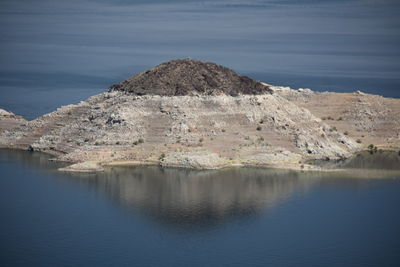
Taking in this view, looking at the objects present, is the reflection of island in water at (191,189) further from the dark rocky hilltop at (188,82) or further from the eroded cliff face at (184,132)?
the dark rocky hilltop at (188,82)

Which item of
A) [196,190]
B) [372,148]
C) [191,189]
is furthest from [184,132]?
[372,148]

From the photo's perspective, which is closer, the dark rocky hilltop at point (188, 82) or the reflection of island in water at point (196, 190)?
the reflection of island in water at point (196, 190)

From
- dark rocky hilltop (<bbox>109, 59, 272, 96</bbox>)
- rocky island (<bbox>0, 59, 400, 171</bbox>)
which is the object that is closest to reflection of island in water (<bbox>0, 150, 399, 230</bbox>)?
rocky island (<bbox>0, 59, 400, 171</bbox>)

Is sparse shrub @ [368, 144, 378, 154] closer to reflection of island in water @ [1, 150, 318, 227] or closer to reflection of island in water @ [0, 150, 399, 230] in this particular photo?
reflection of island in water @ [0, 150, 399, 230]

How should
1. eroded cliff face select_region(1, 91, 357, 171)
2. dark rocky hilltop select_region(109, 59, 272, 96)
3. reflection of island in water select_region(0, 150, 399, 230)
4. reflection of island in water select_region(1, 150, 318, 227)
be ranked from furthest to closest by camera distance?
dark rocky hilltop select_region(109, 59, 272, 96), eroded cliff face select_region(1, 91, 357, 171), reflection of island in water select_region(0, 150, 399, 230), reflection of island in water select_region(1, 150, 318, 227)

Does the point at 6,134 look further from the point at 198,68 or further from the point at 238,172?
the point at 238,172

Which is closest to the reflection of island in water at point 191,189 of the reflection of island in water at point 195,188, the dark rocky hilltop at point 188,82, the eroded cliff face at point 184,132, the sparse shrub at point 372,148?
the reflection of island in water at point 195,188
